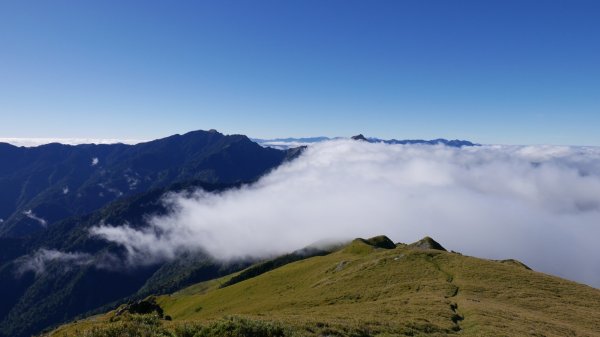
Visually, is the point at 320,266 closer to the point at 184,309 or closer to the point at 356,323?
the point at 184,309

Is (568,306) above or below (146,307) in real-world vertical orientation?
above

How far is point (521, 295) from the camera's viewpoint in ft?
201

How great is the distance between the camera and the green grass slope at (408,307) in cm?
2589

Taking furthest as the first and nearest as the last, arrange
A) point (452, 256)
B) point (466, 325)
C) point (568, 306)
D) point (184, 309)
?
point (184, 309), point (452, 256), point (568, 306), point (466, 325)

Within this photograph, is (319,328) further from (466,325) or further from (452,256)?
(452,256)

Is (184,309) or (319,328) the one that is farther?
(184,309)

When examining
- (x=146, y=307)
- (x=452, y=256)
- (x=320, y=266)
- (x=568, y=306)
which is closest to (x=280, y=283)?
(x=320, y=266)

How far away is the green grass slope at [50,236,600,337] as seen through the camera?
1019 inches

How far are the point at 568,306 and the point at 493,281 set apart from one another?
14.2 meters

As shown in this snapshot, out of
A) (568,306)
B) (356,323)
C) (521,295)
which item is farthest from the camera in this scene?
(521,295)

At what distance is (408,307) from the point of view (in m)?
49.3

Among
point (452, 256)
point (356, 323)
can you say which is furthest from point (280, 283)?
point (356, 323)

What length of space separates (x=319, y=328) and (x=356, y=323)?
6168 millimetres

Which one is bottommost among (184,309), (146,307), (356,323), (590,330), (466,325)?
(184,309)
